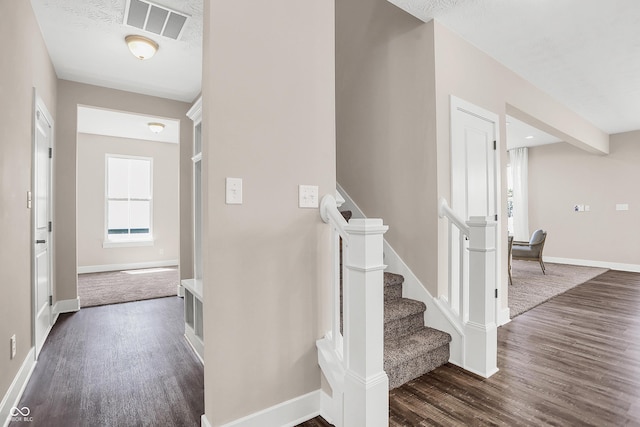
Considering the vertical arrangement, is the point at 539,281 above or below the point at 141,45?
below

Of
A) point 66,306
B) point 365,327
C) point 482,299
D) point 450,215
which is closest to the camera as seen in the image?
point 365,327

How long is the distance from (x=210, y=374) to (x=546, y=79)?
4.62 metres

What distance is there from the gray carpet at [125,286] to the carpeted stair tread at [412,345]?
373 cm

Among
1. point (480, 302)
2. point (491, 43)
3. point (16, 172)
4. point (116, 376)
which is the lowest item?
point (116, 376)

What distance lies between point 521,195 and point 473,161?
6.06m

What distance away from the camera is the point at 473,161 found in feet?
9.97

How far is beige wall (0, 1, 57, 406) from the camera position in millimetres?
1940

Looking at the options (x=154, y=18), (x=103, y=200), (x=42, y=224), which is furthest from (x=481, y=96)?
(x=103, y=200)

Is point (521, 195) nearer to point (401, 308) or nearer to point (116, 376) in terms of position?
point (401, 308)

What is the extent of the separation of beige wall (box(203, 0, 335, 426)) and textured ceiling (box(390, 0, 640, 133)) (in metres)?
1.20

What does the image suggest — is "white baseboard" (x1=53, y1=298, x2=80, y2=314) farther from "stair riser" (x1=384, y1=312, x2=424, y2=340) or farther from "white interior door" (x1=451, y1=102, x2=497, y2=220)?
"white interior door" (x1=451, y1=102, x2=497, y2=220)

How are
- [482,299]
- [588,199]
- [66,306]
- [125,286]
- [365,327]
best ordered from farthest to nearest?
[588,199], [125,286], [66,306], [482,299], [365,327]

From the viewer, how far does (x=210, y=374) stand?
159cm

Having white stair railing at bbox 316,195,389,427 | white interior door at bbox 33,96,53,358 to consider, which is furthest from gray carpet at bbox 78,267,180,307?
white stair railing at bbox 316,195,389,427
